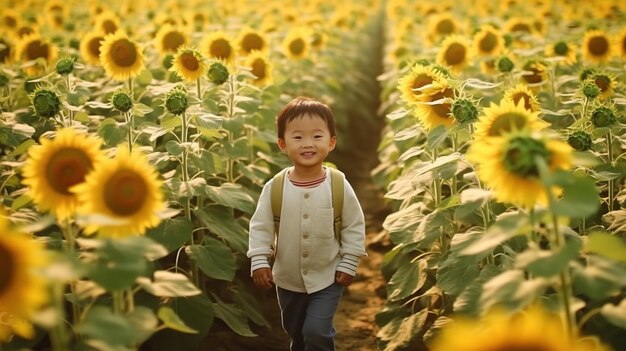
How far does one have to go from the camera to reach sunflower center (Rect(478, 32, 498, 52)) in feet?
17.4

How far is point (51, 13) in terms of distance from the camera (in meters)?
8.31

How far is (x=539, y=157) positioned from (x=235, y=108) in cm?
263

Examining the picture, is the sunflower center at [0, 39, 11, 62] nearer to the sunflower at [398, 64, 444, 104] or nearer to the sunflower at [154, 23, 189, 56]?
the sunflower at [154, 23, 189, 56]

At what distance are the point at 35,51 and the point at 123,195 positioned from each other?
3415 millimetres

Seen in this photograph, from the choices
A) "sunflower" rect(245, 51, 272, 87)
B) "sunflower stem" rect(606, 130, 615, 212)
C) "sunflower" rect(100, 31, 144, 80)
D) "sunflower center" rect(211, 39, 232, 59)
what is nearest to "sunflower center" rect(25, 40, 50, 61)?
"sunflower" rect(100, 31, 144, 80)

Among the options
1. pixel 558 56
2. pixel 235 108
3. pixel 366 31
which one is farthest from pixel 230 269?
pixel 366 31

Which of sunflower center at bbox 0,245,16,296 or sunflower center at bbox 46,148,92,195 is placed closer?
sunflower center at bbox 0,245,16,296

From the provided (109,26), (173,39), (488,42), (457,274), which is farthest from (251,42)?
(457,274)

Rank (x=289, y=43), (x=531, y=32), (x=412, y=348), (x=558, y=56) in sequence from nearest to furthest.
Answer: (x=412, y=348) < (x=558, y=56) < (x=289, y=43) < (x=531, y=32)

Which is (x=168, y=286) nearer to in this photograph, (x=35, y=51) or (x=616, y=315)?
(x=616, y=315)

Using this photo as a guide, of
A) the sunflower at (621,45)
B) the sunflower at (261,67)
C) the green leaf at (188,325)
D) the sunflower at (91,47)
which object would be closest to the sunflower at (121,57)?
the sunflower at (91,47)

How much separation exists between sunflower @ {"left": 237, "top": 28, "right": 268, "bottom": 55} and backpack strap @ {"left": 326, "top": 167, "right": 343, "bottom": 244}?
259cm

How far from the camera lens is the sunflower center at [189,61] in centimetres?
389

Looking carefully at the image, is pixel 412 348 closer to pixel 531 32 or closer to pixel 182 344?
pixel 182 344
